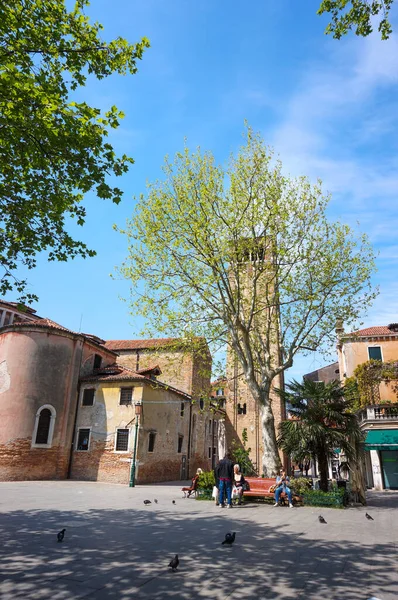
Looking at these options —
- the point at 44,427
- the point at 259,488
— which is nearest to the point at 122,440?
the point at 44,427

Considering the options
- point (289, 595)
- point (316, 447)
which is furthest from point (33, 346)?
point (289, 595)

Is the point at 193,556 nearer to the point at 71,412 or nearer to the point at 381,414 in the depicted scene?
the point at 381,414

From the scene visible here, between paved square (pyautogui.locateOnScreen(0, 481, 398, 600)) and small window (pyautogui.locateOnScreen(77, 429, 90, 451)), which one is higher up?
small window (pyautogui.locateOnScreen(77, 429, 90, 451))

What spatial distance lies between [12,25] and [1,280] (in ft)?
18.7

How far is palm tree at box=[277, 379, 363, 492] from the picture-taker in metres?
14.4

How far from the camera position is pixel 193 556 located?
21.0 ft

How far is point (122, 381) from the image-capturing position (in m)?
25.8

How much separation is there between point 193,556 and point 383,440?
2021cm

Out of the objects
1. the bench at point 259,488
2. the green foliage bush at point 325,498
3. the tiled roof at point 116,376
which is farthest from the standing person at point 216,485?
the tiled roof at point 116,376

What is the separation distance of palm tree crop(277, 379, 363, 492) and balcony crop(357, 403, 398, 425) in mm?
10359

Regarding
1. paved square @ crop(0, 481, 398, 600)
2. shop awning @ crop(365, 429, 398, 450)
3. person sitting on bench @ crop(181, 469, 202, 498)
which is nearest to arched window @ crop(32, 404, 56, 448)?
person sitting on bench @ crop(181, 469, 202, 498)

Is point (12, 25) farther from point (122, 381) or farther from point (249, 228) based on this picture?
point (122, 381)

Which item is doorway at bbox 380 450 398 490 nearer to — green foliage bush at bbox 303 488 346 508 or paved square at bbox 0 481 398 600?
green foliage bush at bbox 303 488 346 508

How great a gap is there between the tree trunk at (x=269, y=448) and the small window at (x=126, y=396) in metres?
11.4
